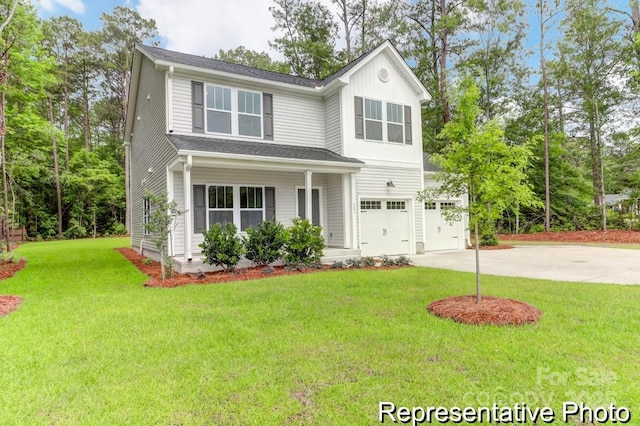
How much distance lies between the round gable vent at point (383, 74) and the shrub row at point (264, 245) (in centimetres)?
641

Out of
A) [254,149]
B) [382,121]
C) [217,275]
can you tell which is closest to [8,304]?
[217,275]

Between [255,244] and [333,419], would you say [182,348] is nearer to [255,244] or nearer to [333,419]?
[333,419]

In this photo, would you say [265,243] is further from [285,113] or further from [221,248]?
[285,113]

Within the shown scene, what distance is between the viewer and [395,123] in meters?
13.0

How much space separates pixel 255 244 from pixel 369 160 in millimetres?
5385

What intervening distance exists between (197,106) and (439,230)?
10.1 m

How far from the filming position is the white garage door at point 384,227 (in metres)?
12.3

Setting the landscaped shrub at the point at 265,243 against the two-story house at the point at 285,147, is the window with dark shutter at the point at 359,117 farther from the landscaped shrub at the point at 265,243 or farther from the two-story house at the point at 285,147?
the landscaped shrub at the point at 265,243

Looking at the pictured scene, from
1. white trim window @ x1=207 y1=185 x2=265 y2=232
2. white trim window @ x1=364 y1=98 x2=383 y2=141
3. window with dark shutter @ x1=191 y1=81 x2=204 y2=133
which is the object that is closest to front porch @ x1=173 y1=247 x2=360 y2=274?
white trim window @ x1=207 y1=185 x2=265 y2=232

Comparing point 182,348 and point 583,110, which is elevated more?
point 583,110

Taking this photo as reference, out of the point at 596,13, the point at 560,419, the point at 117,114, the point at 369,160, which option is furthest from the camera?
the point at 117,114

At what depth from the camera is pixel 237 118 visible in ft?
36.6

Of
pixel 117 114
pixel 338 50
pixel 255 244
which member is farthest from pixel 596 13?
pixel 117 114

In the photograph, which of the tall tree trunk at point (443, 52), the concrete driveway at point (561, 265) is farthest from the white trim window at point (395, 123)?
the tall tree trunk at point (443, 52)
